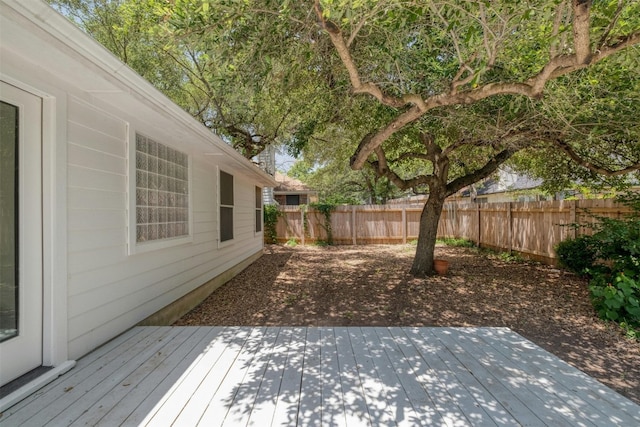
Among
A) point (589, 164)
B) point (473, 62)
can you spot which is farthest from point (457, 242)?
point (473, 62)

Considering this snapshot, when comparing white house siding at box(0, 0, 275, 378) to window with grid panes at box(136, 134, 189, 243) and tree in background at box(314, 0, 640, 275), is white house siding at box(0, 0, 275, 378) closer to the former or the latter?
window with grid panes at box(136, 134, 189, 243)

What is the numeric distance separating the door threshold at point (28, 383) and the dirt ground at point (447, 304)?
1902mm

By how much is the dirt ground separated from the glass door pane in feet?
7.28

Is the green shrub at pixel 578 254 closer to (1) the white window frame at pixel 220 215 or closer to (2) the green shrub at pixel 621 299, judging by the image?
(2) the green shrub at pixel 621 299

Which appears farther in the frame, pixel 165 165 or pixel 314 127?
pixel 314 127

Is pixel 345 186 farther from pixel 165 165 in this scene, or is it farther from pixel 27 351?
pixel 27 351

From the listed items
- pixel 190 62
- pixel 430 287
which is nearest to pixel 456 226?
pixel 430 287

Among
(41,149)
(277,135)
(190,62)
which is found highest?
(190,62)

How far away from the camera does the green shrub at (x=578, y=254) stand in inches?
223

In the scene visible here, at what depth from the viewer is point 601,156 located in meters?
6.50

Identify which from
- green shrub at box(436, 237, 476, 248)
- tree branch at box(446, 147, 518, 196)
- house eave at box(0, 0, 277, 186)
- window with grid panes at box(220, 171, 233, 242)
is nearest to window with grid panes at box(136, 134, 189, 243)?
house eave at box(0, 0, 277, 186)

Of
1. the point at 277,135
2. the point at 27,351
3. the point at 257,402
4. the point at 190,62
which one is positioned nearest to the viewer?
the point at 257,402

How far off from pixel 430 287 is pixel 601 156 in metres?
4.47

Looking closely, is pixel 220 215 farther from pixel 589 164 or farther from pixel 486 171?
pixel 589 164
